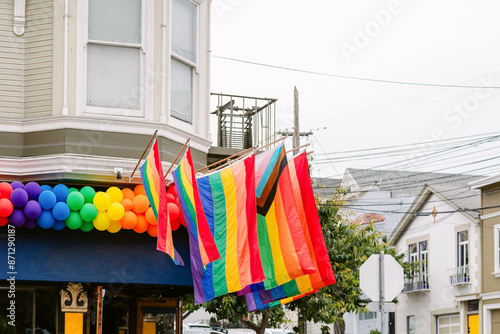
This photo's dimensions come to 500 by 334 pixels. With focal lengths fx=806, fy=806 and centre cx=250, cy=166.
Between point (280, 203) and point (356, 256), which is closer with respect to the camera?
point (280, 203)

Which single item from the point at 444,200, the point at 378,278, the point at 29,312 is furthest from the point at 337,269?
the point at 444,200

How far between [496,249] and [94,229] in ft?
88.1

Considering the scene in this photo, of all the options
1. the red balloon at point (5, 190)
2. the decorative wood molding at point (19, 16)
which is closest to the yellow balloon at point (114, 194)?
the red balloon at point (5, 190)

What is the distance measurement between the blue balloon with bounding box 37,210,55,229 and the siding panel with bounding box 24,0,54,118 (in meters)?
1.69

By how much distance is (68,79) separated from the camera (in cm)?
1252

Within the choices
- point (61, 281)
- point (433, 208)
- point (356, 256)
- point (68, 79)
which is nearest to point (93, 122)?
point (68, 79)

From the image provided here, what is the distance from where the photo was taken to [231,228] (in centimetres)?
1188

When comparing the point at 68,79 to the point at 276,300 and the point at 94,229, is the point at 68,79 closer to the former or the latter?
Answer: the point at 94,229

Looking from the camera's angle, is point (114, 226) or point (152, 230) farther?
point (152, 230)

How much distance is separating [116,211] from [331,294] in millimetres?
13076

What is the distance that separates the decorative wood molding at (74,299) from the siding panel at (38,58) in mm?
2743

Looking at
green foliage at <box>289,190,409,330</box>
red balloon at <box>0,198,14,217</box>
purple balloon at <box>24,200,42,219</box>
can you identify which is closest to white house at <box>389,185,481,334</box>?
green foliage at <box>289,190,409,330</box>

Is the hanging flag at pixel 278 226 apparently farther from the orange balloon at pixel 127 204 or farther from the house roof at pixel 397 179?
the house roof at pixel 397 179

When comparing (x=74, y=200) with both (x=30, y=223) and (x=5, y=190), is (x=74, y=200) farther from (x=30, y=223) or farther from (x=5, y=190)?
(x=5, y=190)
